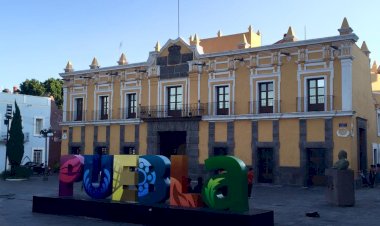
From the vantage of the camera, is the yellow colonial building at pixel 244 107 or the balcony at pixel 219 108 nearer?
the yellow colonial building at pixel 244 107

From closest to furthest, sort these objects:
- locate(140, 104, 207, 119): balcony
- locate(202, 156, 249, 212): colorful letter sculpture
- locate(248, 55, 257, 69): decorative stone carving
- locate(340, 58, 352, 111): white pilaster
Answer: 1. locate(202, 156, 249, 212): colorful letter sculpture
2. locate(340, 58, 352, 111): white pilaster
3. locate(248, 55, 257, 69): decorative stone carving
4. locate(140, 104, 207, 119): balcony

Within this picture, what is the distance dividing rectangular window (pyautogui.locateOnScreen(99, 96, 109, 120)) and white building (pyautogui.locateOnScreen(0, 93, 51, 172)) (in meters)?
8.91

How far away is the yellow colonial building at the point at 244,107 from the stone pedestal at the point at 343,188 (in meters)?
7.80

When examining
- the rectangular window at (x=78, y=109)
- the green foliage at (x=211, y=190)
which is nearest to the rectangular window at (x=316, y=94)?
the green foliage at (x=211, y=190)

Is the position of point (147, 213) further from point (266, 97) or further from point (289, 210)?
point (266, 97)

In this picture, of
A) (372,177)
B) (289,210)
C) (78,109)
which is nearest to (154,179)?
(289,210)

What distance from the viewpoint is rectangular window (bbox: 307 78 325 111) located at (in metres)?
24.5

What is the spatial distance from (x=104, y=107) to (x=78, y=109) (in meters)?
2.78

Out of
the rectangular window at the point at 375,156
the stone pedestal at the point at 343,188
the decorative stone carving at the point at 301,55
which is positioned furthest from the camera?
the rectangular window at the point at 375,156

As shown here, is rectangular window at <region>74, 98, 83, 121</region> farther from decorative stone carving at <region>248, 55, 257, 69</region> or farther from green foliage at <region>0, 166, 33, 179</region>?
decorative stone carving at <region>248, 55, 257, 69</region>

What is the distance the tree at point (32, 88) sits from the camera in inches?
2100

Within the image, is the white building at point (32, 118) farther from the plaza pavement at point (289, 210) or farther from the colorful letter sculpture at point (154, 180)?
the colorful letter sculpture at point (154, 180)

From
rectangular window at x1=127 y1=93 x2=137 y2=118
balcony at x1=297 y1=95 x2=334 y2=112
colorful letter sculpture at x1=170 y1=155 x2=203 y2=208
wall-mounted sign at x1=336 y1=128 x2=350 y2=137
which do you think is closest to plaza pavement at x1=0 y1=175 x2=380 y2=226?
colorful letter sculpture at x1=170 y1=155 x2=203 y2=208

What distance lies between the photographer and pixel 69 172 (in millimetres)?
13680
